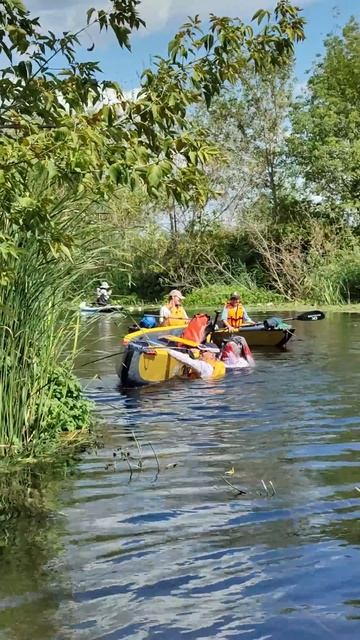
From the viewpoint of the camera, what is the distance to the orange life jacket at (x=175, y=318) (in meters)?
17.5

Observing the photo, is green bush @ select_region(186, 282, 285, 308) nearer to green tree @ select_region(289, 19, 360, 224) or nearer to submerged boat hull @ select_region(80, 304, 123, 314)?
green tree @ select_region(289, 19, 360, 224)

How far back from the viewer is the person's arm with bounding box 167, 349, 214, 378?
1448 centimetres

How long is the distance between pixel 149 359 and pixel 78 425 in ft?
15.2

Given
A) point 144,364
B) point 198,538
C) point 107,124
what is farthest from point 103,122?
point 144,364

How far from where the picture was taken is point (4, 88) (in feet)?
15.3

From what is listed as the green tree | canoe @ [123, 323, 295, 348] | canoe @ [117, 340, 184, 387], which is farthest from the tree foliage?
the green tree

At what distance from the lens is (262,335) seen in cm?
1978

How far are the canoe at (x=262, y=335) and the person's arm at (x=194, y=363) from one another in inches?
163

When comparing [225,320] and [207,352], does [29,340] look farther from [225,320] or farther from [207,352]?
[225,320]

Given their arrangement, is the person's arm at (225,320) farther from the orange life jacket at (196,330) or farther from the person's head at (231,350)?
the orange life jacket at (196,330)

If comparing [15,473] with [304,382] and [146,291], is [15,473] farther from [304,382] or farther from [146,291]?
[146,291]

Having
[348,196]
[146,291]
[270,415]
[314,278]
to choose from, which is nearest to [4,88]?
[270,415]

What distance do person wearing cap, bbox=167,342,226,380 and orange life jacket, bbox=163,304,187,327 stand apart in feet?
6.21

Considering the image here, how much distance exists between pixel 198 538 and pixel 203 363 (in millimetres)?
8833
